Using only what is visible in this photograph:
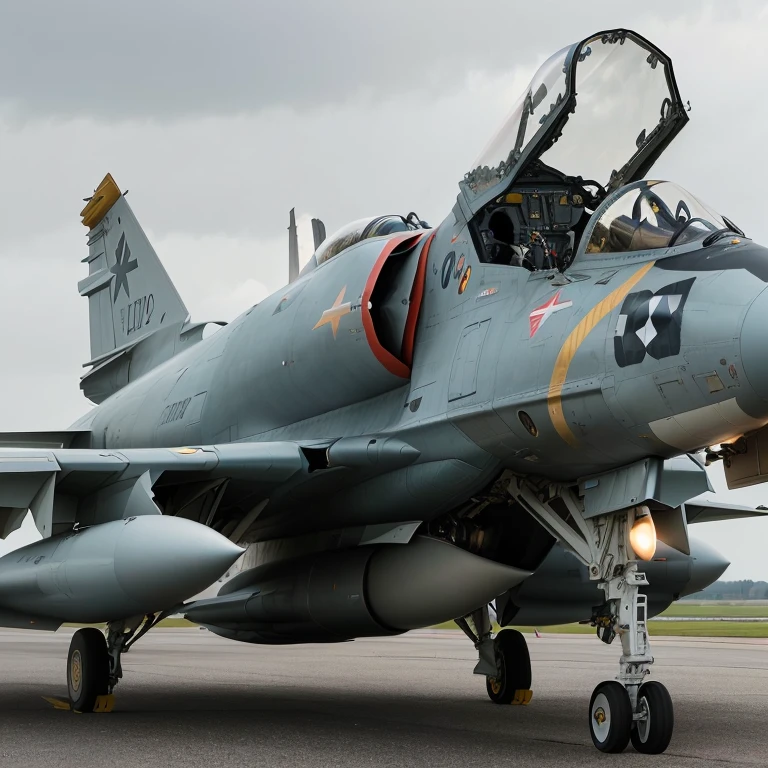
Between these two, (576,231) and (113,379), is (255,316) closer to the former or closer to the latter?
(576,231)

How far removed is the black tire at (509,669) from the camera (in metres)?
9.89

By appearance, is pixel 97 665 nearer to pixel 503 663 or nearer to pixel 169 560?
pixel 169 560

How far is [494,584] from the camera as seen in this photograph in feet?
27.1

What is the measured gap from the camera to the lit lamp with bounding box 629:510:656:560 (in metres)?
6.82

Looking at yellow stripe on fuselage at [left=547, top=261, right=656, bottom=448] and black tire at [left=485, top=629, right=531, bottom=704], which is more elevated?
yellow stripe on fuselage at [left=547, top=261, right=656, bottom=448]

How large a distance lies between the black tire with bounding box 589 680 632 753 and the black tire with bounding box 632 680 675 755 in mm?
77

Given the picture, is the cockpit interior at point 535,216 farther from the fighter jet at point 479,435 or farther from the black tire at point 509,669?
the black tire at point 509,669

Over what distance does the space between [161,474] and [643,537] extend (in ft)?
12.2

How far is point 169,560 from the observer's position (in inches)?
280

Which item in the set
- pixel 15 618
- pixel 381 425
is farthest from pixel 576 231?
pixel 15 618

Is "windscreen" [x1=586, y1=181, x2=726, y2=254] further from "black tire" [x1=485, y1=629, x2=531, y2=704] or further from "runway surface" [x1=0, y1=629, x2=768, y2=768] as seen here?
"black tire" [x1=485, y1=629, x2=531, y2=704]

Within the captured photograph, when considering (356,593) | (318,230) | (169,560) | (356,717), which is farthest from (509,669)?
(318,230)

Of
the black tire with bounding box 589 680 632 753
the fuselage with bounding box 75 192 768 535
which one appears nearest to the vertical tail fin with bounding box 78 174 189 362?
the fuselage with bounding box 75 192 768 535

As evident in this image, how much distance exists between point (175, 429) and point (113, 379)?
4.10 meters
